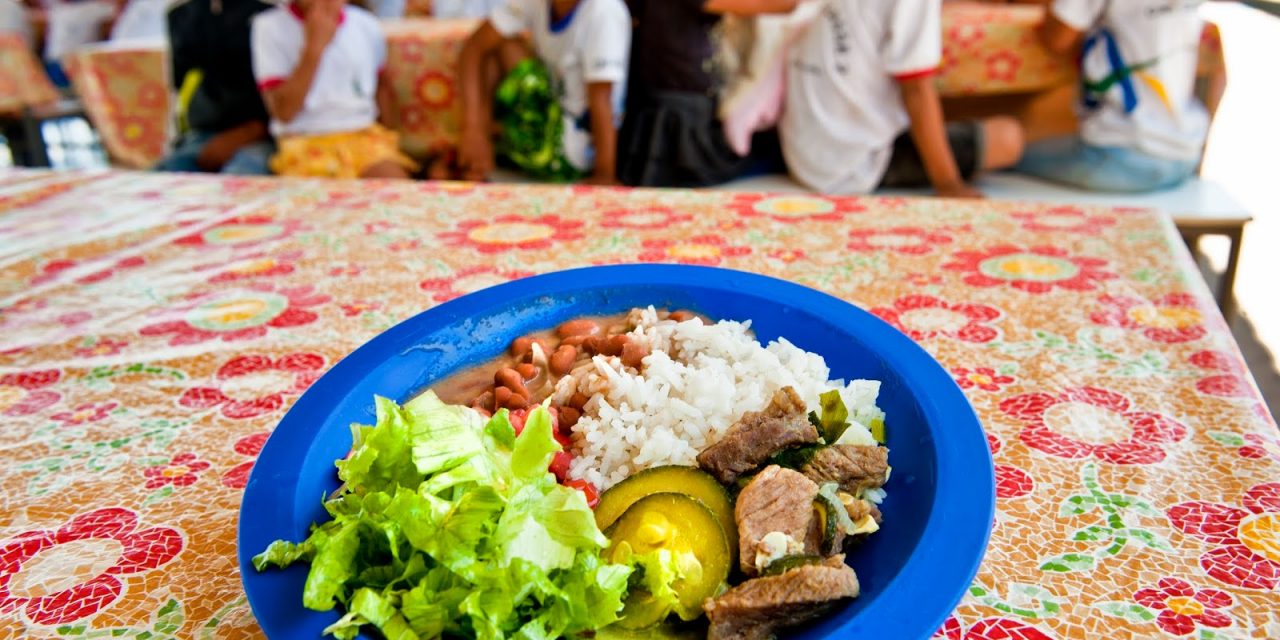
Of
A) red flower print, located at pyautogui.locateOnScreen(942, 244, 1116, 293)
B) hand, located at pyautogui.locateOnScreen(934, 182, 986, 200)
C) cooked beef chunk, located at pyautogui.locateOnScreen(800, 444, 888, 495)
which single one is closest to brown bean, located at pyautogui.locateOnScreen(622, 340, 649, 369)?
cooked beef chunk, located at pyautogui.locateOnScreen(800, 444, 888, 495)

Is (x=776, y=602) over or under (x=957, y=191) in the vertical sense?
over

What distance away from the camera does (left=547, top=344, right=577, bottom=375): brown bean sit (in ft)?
2.80

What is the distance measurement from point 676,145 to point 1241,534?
219cm

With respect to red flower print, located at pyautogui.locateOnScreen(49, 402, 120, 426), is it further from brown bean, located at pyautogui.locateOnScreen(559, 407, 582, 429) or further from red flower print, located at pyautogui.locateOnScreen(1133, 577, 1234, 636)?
red flower print, located at pyautogui.locateOnScreen(1133, 577, 1234, 636)

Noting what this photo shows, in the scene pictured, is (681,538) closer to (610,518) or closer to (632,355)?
(610,518)

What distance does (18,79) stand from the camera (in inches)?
184

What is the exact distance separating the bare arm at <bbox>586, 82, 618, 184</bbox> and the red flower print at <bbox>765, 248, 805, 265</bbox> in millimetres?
1479

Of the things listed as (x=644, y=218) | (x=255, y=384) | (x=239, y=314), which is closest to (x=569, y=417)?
(x=255, y=384)

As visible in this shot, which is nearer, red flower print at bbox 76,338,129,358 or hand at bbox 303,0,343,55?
red flower print at bbox 76,338,129,358

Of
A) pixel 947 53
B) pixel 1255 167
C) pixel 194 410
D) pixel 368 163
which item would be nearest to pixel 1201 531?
pixel 194 410

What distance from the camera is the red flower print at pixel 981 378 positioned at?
2.96 feet

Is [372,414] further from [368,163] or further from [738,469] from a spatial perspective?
[368,163]

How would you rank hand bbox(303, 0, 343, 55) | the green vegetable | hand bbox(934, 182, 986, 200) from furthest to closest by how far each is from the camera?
hand bbox(303, 0, 343, 55)
hand bbox(934, 182, 986, 200)
the green vegetable

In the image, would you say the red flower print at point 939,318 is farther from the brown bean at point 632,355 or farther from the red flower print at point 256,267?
the red flower print at point 256,267
